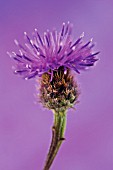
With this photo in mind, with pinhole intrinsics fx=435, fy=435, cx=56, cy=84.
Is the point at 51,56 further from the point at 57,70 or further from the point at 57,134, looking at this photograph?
the point at 57,134

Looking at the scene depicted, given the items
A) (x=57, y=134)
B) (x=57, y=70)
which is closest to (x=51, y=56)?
(x=57, y=70)

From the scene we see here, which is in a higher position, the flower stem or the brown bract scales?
the brown bract scales

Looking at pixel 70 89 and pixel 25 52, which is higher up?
pixel 25 52

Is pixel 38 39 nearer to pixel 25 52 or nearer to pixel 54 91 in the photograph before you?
pixel 25 52

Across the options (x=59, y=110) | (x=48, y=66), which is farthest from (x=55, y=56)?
(x=59, y=110)

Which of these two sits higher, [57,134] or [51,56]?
[51,56]

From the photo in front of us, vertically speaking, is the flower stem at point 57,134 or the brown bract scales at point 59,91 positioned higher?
the brown bract scales at point 59,91
